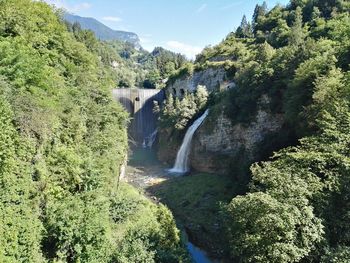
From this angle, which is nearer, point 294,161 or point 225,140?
point 294,161

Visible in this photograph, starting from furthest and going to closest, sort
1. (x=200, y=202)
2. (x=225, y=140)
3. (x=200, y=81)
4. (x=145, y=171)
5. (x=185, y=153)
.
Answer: (x=200, y=81) → (x=145, y=171) → (x=185, y=153) → (x=225, y=140) → (x=200, y=202)

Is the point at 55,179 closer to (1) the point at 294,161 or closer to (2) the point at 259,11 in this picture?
(1) the point at 294,161

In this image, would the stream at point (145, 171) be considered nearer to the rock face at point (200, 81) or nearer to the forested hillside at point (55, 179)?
Result: the forested hillside at point (55, 179)

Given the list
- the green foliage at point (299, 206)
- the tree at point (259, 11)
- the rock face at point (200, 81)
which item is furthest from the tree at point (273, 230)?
the tree at point (259, 11)

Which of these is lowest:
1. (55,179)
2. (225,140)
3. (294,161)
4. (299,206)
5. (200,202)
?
(200,202)

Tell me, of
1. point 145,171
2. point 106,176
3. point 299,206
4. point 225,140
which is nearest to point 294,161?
point 299,206

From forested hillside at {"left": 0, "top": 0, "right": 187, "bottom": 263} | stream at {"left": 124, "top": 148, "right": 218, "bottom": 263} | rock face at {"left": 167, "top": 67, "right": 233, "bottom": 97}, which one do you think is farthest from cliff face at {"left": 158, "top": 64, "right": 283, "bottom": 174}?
forested hillside at {"left": 0, "top": 0, "right": 187, "bottom": 263}
